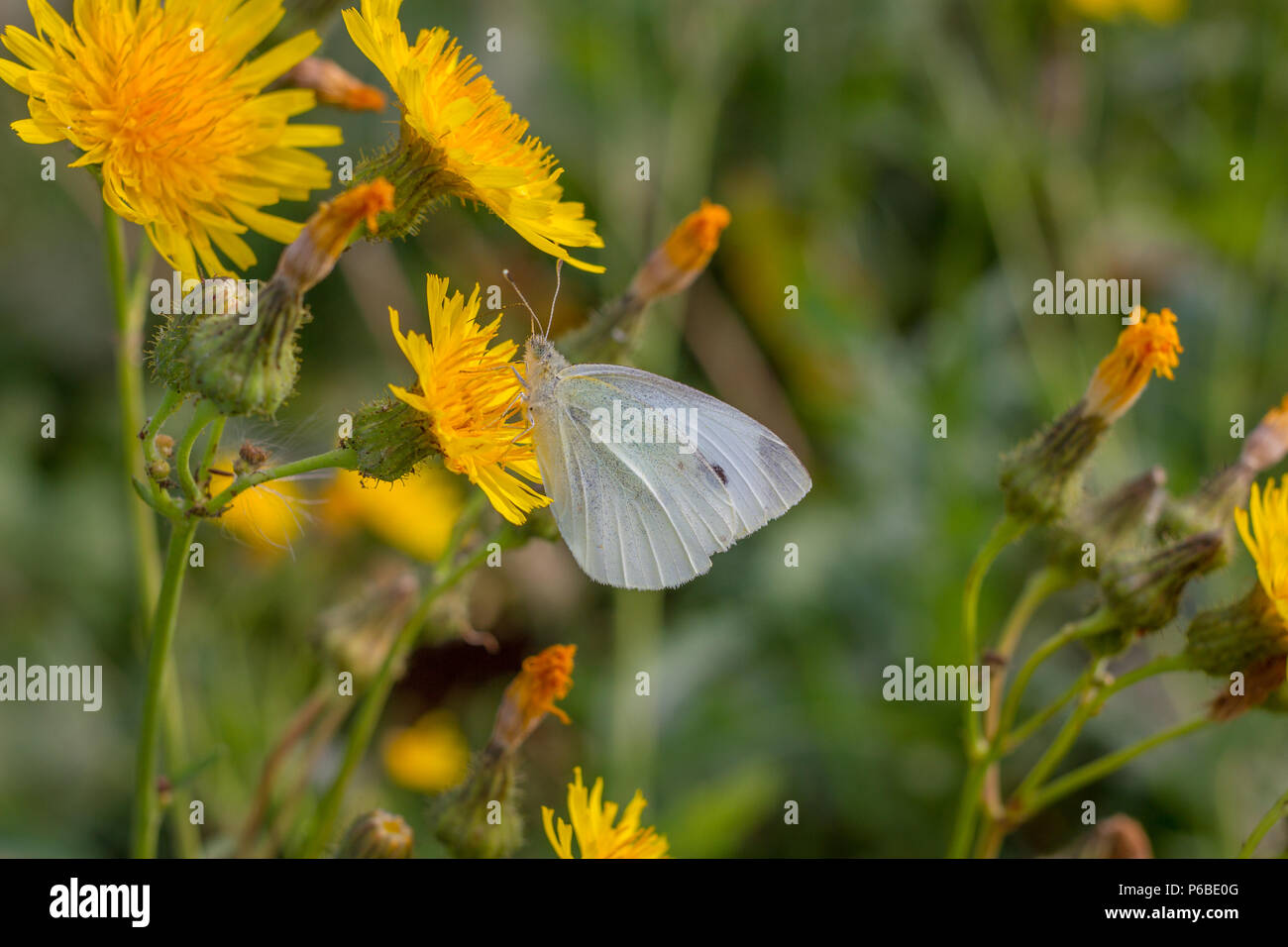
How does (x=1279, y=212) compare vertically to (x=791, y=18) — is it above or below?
below

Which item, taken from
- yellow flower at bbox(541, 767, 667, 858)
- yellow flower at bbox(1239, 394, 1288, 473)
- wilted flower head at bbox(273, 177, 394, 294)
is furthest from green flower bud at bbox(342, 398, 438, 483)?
yellow flower at bbox(1239, 394, 1288, 473)

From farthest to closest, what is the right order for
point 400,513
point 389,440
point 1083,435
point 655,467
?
point 400,513 → point 655,467 → point 1083,435 → point 389,440

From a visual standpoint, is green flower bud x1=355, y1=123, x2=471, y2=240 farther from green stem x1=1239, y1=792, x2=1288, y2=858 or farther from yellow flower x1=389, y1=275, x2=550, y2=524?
green stem x1=1239, y1=792, x2=1288, y2=858

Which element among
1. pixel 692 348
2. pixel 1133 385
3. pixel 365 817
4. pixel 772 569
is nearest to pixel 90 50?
pixel 365 817

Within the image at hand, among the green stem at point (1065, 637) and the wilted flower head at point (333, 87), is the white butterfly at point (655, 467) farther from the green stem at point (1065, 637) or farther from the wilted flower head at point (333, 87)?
the wilted flower head at point (333, 87)

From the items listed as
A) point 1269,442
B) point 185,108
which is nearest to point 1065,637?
point 1269,442

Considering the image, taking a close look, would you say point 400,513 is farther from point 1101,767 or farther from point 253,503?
point 1101,767
